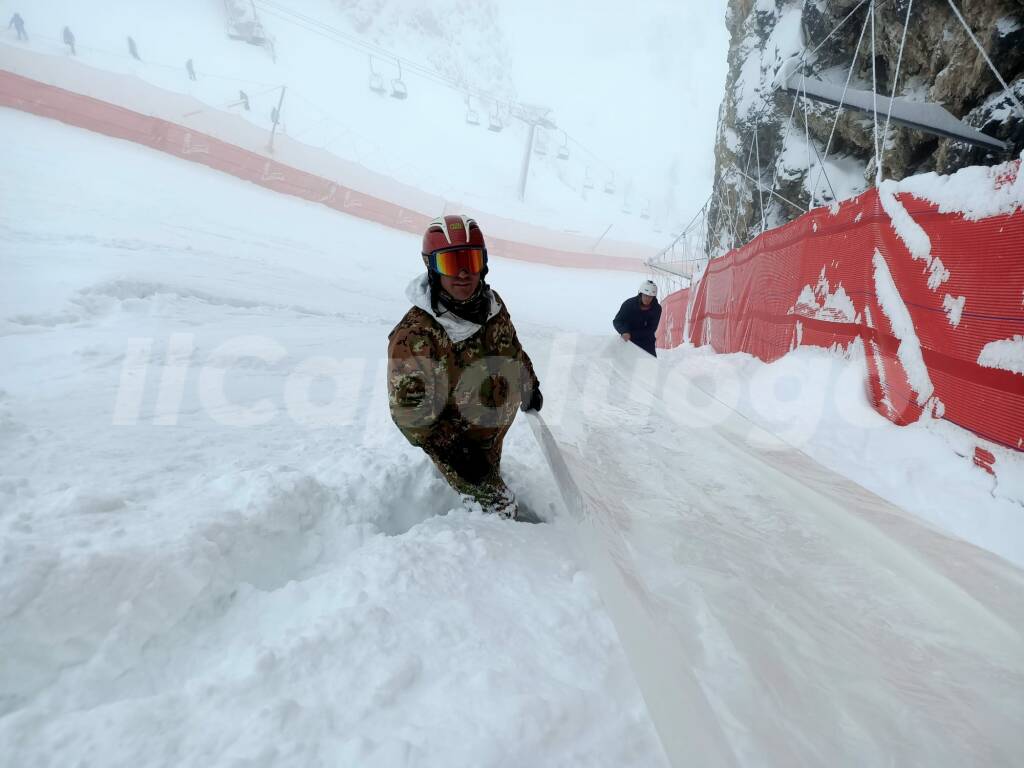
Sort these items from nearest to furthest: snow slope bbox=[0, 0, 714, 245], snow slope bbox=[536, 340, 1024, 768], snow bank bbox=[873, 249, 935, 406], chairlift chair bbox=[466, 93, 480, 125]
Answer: snow slope bbox=[536, 340, 1024, 768], snow bank bbox=[873, 249, 935, 406], snow slope bbox=[0, 0, 714, 245], chairlift chair bbox=[466, 93, 480, 125]

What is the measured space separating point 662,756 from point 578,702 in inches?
8.0

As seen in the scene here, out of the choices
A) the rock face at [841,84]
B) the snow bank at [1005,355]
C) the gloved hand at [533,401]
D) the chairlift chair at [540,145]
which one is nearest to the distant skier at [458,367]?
the gloved hand at [533,401]

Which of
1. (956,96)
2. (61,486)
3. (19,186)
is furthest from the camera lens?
(19,186)

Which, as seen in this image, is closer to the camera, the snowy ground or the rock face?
the snowy ground

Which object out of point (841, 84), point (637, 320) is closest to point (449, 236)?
point (637, 320)

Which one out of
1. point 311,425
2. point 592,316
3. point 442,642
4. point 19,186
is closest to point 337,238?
point 19,186

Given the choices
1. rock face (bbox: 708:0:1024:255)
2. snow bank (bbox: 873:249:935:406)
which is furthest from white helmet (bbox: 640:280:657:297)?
snow bank (bbox: 873:249:935:406)

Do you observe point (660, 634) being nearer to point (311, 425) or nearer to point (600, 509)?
point (600, 509)

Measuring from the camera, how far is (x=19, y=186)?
1012cm

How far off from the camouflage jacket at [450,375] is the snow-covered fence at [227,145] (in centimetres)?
2102

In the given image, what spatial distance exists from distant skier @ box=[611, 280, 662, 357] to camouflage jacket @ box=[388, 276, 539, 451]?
4.09 meters

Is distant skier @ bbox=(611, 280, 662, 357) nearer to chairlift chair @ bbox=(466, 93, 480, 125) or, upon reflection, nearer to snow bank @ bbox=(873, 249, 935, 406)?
snow bank @ bbox=(873, 249, 935, 406)

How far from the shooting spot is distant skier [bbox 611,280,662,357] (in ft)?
19.7

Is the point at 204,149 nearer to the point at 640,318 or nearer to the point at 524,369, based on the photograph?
the point at 640,318
